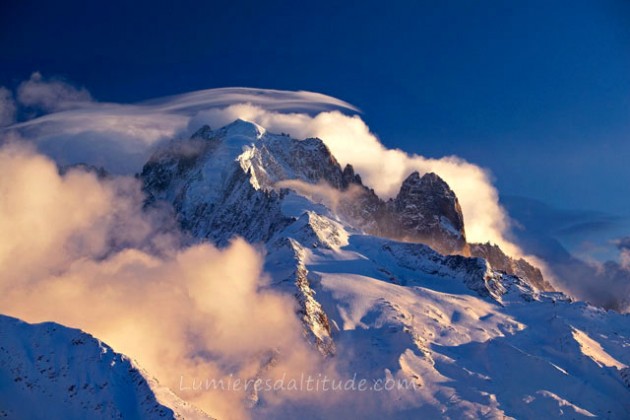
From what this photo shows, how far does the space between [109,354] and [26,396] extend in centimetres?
2397

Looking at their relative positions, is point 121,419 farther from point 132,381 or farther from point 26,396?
point 26,396

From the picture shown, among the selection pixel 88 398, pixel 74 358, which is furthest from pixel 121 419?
pixel 74 358

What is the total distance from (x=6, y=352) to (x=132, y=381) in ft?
116

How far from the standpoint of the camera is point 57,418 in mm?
178375

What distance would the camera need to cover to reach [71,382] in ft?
616

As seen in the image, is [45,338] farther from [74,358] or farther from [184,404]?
[184,404]

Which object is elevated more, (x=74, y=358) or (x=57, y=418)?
(x=74, y=358)

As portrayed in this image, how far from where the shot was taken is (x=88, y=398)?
604 feet

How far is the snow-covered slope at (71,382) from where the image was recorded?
592 feet

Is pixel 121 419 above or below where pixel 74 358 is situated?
below

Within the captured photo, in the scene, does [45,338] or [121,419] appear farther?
[45,338]

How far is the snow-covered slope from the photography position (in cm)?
18038

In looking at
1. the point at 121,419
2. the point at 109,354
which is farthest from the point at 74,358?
the point at 121,419

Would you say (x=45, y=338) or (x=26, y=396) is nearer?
(x=26, y=396)
